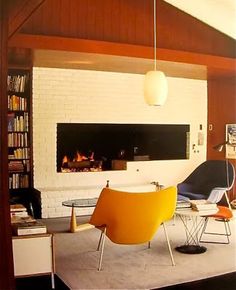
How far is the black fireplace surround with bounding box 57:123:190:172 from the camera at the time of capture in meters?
6.69

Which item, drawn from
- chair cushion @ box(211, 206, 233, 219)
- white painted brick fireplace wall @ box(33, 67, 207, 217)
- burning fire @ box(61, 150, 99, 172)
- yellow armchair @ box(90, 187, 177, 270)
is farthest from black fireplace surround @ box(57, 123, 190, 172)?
yellow armchair @ box(90, 187, 177, 270)

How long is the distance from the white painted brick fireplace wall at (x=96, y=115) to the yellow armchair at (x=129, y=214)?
247 cm

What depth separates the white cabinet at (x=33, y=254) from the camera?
315 cm

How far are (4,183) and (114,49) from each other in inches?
140

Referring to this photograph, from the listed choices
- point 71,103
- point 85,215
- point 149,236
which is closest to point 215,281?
point 149,236

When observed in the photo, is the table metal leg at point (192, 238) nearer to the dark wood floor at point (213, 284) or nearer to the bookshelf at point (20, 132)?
the dark wood floor at point (213, 284)

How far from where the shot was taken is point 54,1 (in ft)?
17.3

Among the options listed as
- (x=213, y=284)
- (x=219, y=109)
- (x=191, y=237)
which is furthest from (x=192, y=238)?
(x=219, y=109)

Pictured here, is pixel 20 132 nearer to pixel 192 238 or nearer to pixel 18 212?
pixel 18 212

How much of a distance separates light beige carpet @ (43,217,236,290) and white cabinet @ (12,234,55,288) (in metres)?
0.27

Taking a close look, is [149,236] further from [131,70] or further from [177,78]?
[177,78]

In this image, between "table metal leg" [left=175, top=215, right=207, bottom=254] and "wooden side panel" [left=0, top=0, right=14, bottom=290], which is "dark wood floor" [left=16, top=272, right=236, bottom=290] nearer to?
"table metal leg" [left=175, top=215, right=207, bottom=254]

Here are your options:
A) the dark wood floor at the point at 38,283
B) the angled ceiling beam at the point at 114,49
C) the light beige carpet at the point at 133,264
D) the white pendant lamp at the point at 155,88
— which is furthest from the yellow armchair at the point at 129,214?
the angled ceiling beam at the point at 114,49

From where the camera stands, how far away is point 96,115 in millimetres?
6715
